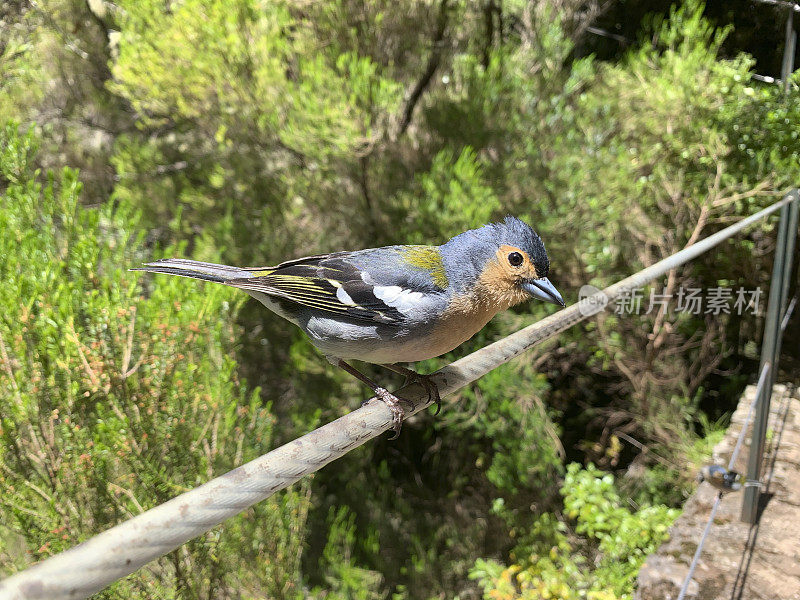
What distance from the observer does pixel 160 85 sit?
4.15 metres

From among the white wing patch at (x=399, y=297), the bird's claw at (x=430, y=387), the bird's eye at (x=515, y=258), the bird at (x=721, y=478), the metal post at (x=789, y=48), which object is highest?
the metal post at (x=789, y=48)

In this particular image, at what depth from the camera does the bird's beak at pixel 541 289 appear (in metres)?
1.56

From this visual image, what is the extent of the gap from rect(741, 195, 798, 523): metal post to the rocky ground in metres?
0.12

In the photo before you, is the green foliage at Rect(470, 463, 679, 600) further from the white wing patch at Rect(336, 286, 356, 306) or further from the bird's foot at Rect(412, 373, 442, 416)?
the white wing patch at Rect(336, 286, 356, 306)

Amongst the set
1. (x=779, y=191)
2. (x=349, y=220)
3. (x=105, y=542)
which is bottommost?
(x=349, y=220)

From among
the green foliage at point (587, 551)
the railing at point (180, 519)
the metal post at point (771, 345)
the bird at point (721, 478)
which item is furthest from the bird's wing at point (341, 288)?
the green foliage at point (587, 551)

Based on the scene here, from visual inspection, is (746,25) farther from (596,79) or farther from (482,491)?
(482,491)

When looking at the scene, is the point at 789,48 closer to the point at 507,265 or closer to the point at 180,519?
the point at 507,265

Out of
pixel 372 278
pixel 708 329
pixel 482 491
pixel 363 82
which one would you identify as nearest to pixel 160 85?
pixel 363 82

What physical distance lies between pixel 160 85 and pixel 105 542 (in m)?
4.31

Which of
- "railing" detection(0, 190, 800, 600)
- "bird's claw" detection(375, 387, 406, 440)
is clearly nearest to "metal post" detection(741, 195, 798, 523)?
"bird's claw" detection(375, 387, 406, 440)

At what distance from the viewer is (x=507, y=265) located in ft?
5.15

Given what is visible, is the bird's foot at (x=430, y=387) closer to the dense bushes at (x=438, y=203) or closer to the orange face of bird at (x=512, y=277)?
the orange face of bird at (x=512, y=277)

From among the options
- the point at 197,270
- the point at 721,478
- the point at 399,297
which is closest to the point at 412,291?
the point at 399,297
